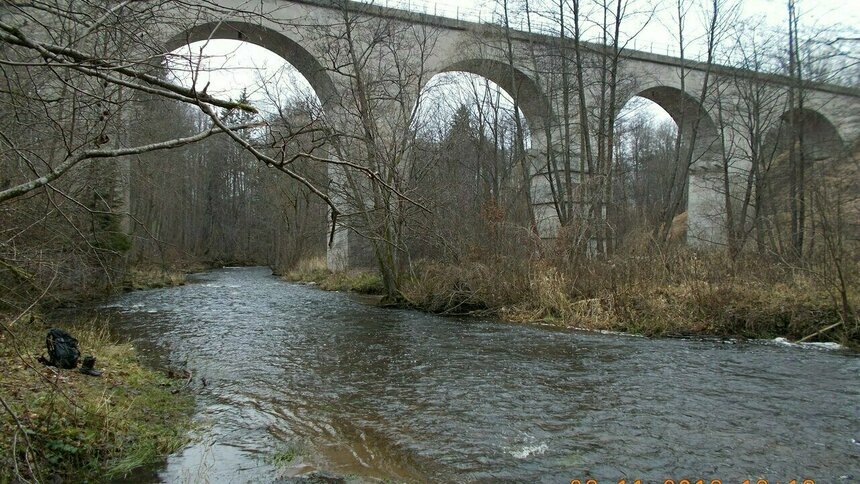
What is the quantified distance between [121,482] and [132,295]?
15.0 m

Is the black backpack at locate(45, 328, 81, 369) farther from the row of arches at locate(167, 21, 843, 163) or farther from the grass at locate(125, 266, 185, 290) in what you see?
the grass at locate(125, 266, 185, 290)

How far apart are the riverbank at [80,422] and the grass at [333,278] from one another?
12402 mm

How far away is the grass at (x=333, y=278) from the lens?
59.2 feet

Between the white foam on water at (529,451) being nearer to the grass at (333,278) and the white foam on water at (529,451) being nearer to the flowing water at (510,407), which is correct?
the flowing water at (510,407)

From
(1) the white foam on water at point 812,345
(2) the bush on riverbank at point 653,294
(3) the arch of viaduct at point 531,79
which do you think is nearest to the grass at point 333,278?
(3) the arch of viaduct at point 531,79

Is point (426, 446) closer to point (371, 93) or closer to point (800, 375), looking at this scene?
point (800, 375)

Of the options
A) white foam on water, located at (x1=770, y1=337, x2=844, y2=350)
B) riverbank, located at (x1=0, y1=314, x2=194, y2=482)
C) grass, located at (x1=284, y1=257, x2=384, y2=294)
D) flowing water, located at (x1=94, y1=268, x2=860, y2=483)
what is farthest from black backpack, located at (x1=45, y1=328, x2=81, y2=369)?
grass, located at (x1=284, y1=257, x2=384, y2=294)

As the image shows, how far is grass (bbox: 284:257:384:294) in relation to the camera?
1803cm

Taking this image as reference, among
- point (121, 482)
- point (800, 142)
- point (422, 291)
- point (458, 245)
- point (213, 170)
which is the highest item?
point (213, 170)

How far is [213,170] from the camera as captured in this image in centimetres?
4316

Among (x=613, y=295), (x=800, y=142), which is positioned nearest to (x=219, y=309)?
(x=613, y=295)

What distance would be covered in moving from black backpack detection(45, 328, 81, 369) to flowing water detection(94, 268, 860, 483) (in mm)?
1279

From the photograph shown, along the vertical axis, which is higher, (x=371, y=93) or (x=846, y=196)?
(x=371, y=93)
